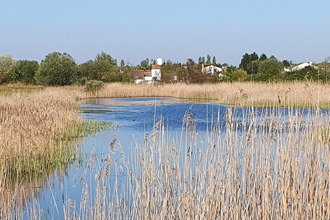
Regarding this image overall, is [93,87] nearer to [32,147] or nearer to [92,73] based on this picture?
[92,73]

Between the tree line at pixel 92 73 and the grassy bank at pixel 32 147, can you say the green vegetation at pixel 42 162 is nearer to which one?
the grassy bank at pixel 32 147

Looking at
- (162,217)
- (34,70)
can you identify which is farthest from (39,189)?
(34,70)

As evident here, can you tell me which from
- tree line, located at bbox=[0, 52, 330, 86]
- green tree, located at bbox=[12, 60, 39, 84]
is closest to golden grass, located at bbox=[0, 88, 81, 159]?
tree line, located at bbox=[0, 52, 330, 86]

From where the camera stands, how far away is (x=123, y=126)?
12.8 meters

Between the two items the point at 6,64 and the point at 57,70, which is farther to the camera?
the point at 6,64

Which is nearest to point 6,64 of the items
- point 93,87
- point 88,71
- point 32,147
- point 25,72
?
point 25,72

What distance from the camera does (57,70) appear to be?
34188 millimetres

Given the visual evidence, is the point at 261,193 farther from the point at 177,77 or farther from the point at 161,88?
the point at 177,77

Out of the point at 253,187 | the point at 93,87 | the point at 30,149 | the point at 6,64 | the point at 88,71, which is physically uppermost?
the point at 6,64

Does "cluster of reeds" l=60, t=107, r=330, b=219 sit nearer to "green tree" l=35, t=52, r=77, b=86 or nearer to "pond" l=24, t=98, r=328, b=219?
"pond" l=24, t=98, r=328, b=219

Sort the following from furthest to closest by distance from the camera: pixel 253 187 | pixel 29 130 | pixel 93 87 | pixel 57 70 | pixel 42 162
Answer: pixel 57 70 < pixel 93 87 < pixel 29 130 < pixel 42 162 < pixel 253 187

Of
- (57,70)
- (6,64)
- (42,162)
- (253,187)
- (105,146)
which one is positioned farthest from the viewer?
(6,64)

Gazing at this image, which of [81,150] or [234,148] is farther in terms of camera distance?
[81,150]

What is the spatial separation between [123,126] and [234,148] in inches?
363
